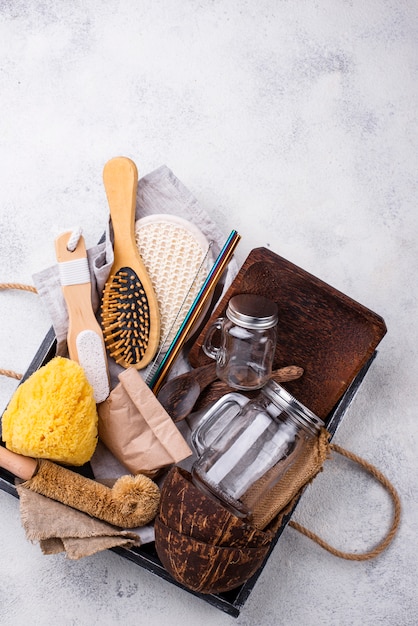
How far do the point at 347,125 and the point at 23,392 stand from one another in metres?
0.57

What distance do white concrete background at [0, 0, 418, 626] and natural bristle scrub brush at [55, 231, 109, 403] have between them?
10cm

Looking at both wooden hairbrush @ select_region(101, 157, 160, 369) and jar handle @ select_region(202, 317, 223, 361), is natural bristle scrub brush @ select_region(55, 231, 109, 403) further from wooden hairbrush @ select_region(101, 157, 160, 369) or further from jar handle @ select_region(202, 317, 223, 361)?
jar handle @ select_region(202, 317, 223, 361)

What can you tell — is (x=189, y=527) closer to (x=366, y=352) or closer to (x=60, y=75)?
(x=366, y=352)

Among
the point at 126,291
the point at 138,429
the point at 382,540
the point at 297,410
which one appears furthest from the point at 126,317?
the point at 382,540

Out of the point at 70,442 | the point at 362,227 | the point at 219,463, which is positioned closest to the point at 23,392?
the point at 70,442

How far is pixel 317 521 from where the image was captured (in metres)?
0.90

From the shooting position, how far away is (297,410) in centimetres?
75

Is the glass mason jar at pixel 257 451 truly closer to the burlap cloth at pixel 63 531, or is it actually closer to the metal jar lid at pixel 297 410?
the metal jar lid at pixel 297 410

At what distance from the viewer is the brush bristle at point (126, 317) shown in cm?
83

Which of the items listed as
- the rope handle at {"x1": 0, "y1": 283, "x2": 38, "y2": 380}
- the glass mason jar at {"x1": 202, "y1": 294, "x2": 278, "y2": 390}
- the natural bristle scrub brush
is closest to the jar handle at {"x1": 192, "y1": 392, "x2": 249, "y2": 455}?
the glass mason jar at {"x1": 202, "y1": 294, "x2": 278, "y2": 390}

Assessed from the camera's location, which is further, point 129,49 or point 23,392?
point 129,49

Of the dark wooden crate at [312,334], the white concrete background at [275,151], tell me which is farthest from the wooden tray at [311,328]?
the white concrete background at [275,151]

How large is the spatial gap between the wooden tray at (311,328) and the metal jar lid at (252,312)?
1.1 inches

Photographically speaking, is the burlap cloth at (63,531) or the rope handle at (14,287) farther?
the rope handle at (14,287)
